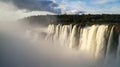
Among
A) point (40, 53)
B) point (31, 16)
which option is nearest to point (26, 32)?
point (40, 53)

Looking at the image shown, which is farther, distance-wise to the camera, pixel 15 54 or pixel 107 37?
pixel 107 37

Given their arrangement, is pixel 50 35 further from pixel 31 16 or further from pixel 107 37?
pixel 31 16

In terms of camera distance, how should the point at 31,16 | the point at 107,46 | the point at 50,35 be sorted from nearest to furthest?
the point at 107,46
the point at 50,35
the point at 31,16

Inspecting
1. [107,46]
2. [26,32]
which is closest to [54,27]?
[26,32]

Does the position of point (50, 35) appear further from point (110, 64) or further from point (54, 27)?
point (110, 64)

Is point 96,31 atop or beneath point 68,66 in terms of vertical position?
atop

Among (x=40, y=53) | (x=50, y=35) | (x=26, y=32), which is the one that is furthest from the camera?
(x=26, y=32)
